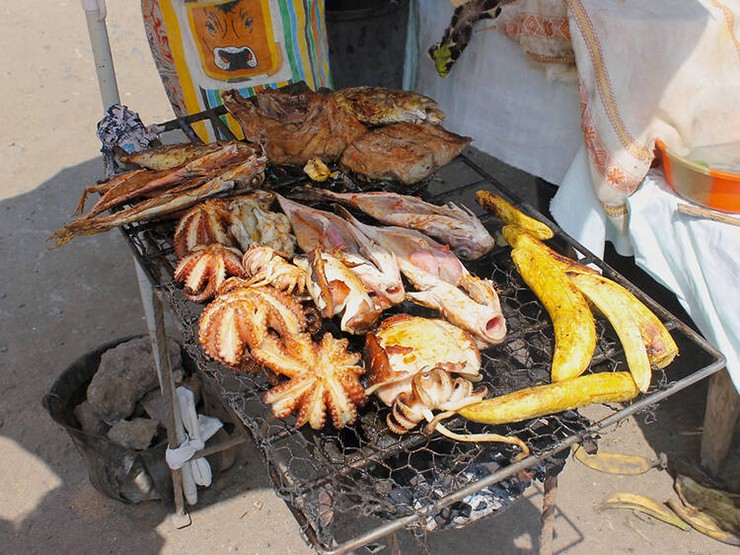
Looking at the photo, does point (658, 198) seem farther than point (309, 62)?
No

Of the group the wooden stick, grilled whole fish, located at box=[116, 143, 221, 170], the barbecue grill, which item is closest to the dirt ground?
the barbecue grill

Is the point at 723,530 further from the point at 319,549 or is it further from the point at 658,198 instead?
the point at 319,549

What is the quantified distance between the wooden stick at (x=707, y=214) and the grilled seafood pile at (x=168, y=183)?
197cm

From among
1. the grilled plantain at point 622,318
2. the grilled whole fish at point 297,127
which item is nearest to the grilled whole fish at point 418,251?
the grilled plantain at point 622,318

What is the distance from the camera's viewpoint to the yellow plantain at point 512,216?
286 centimetres

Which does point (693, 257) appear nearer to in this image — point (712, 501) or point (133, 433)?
point (712, 501)

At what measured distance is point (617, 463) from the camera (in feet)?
13.8

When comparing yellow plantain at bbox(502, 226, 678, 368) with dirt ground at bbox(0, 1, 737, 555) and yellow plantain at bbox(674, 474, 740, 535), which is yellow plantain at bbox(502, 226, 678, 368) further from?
yellow plantain at bbox(674, 474, 740, 535)

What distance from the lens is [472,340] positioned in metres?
2.34

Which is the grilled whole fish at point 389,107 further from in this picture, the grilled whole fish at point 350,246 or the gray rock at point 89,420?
the gray rock at point 89,420

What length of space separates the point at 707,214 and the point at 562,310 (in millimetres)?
1237

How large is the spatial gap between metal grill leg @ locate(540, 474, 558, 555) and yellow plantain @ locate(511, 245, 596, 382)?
69 cm

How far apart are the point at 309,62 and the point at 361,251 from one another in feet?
7.95

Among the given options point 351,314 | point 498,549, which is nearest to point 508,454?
point 351,314
